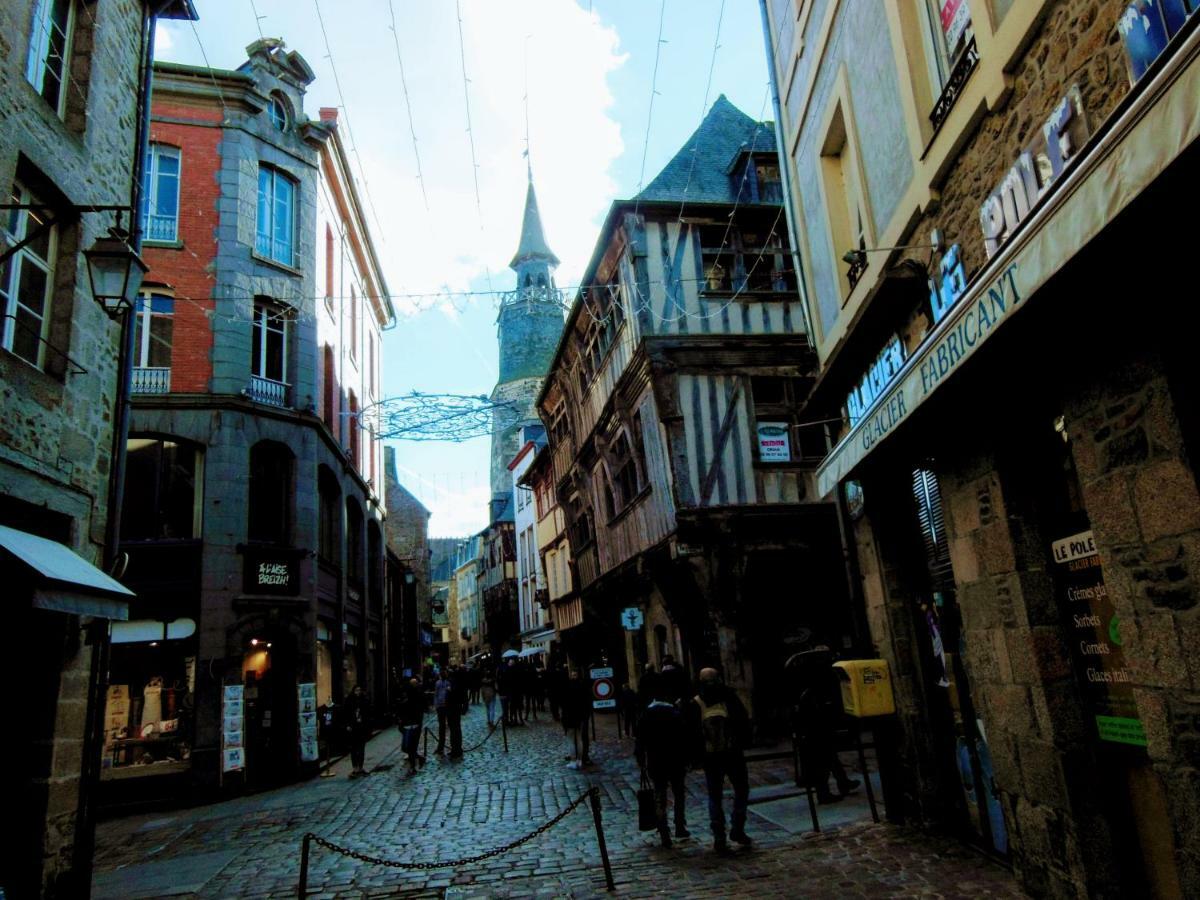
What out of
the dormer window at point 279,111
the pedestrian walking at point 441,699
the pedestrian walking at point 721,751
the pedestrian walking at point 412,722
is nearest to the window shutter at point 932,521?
the pedestrian walking at point 721,751

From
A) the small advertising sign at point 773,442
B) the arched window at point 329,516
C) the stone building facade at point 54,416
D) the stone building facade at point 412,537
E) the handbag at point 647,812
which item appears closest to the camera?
the stone building facade at point 54,416

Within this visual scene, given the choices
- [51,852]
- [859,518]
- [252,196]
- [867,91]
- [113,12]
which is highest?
[252,196]

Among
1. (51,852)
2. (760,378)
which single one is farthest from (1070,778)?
(760,378)

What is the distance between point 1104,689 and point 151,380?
15.0 meters

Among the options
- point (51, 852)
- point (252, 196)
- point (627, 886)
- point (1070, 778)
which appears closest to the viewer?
point (1070, 778)

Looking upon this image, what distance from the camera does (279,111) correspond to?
1750 cm

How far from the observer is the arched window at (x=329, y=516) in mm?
17531

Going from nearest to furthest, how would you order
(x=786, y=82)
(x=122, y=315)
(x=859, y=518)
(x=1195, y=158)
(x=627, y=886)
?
(x=1195, y=158), (x=627, y=886), (x=859, y=518), (x=122, y=315), (x=786, y=82)

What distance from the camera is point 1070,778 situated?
Answer: 439 centimetres

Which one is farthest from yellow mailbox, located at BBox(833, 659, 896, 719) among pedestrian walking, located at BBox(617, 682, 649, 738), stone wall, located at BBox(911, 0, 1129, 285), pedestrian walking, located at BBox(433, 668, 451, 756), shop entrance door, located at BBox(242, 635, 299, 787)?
shop entrance door, located at BBox(242, 635, 299, 787)

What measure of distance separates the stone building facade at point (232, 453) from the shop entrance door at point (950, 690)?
36.6ft

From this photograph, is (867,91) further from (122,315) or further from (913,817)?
(122,315)

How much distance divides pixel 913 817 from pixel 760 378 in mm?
8268

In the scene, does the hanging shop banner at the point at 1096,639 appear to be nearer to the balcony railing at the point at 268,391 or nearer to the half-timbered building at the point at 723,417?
the half-timbered building at the point at 723,417
